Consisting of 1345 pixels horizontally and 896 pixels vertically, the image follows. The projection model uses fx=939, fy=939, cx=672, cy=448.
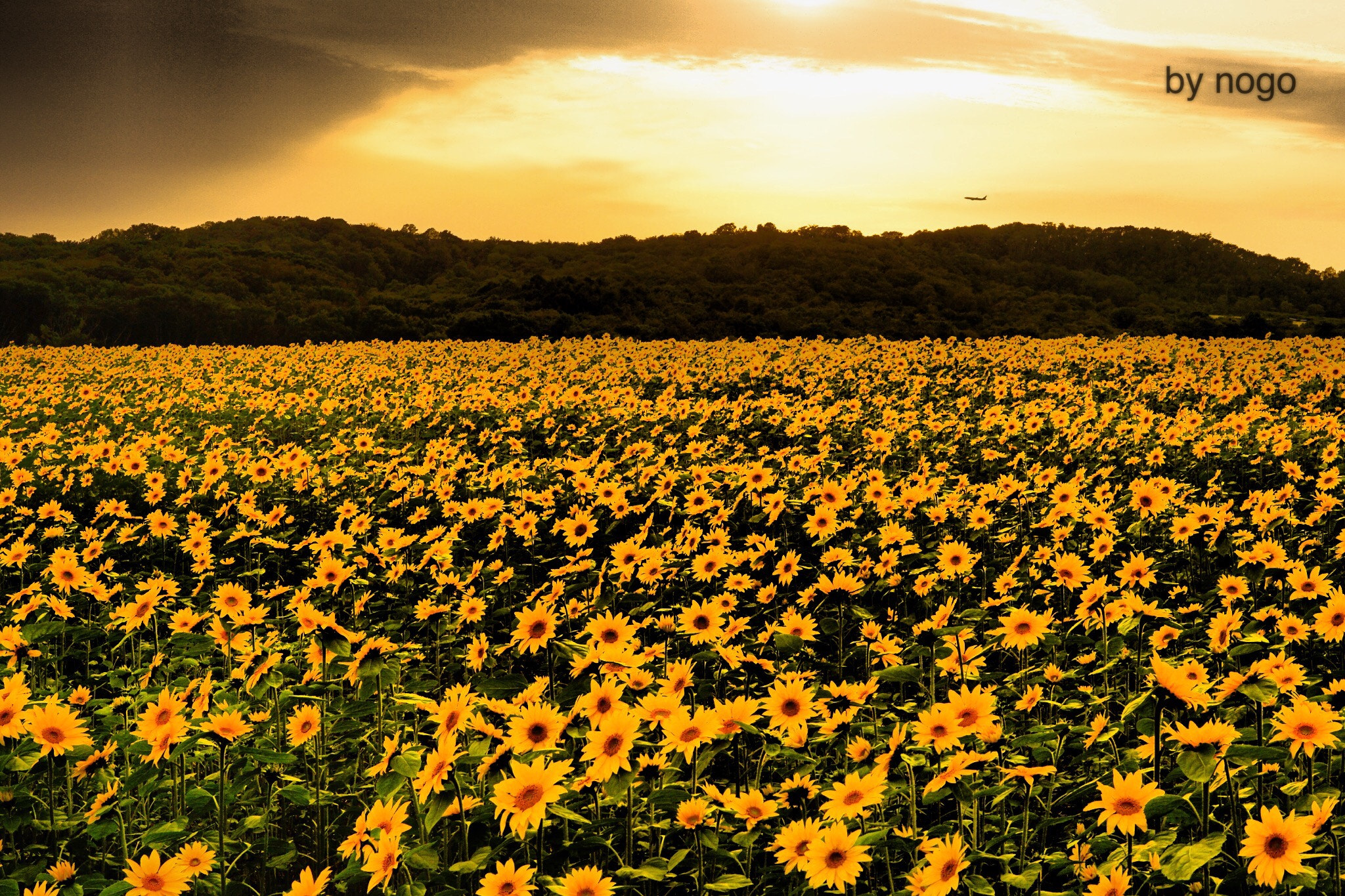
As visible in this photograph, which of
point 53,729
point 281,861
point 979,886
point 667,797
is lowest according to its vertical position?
point 281,861

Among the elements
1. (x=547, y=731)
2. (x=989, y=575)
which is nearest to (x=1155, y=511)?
(x=989, y=575)

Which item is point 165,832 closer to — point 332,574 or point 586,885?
point 586,885

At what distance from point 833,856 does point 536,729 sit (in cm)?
103

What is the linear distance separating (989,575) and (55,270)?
4584 cm

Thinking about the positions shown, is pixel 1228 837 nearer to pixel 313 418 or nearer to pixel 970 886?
pixel 970 886

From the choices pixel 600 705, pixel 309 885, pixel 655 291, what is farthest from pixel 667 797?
pixel 655 291

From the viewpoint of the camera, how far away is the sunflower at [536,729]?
305cm

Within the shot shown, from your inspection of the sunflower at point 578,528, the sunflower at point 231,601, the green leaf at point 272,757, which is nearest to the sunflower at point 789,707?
the green leaf at point 272,757

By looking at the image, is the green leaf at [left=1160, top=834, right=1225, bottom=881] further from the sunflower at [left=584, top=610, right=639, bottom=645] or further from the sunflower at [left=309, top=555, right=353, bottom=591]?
the sunflower at [left=309, top=555, right=353, bottom=591]

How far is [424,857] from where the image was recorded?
9.36ft

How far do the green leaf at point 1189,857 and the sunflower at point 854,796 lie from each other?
2.59 feet

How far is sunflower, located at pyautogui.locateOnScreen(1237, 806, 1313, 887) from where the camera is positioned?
2.45 m

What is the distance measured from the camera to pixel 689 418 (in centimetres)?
1335

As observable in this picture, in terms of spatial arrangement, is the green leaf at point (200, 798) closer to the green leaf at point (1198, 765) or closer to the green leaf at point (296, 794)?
Result: the green leaf at point (296, 794)
